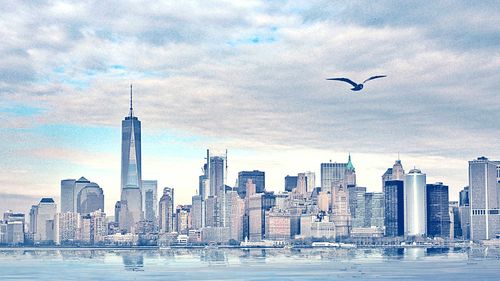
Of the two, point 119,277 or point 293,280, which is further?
point 119,277

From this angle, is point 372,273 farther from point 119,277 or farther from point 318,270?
point 119,277

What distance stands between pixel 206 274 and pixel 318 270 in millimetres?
23109

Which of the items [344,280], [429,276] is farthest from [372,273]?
[344,280]

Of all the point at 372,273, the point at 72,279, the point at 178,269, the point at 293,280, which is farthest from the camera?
the point at 178,269

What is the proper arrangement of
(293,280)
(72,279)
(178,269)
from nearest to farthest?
1. (293,280)
2. (72,279)
3. (178,269)

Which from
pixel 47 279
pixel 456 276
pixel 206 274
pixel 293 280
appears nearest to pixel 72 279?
pixel 47 279

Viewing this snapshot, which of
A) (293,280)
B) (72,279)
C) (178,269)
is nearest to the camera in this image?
(293,280)

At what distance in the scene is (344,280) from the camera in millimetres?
139000

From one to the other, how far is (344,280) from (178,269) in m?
45.5

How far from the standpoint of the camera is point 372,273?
16000 centimetres

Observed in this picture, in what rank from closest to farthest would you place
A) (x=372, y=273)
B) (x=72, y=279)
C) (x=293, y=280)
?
(x=293, y=280) → (x=72, y=279) → (x=372, y=273)

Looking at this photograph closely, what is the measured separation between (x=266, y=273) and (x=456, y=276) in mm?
30698

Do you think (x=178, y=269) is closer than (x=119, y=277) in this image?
No

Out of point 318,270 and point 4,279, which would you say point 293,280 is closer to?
point 318,270
